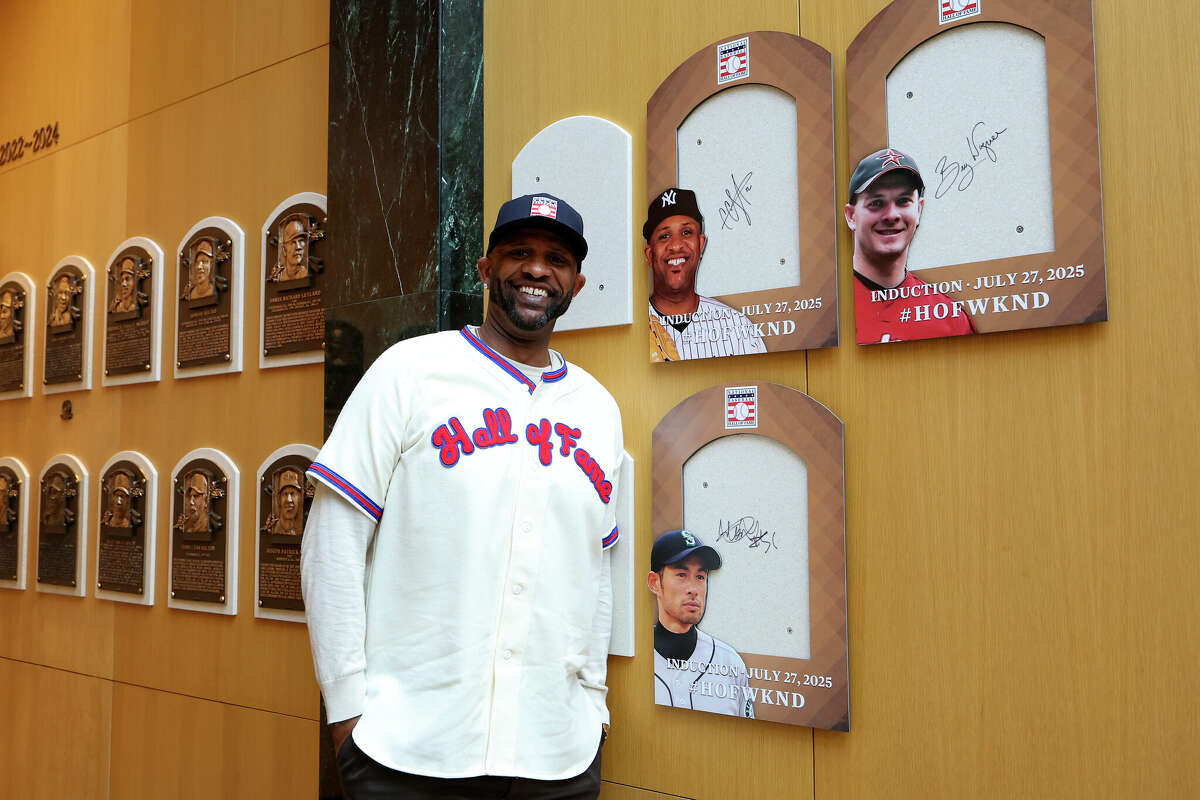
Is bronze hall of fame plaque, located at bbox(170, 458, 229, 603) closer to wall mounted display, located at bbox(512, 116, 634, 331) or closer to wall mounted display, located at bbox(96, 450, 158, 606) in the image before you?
wall mounted display, located at bbox(96, 450, 158, 606)

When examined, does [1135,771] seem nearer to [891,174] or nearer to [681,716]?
[681,716]

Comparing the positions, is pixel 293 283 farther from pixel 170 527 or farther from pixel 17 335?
pixel 17 335

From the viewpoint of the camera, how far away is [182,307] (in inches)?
131

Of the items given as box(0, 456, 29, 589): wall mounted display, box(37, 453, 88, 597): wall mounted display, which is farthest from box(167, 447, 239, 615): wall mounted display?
box(0, 456, 29, 589): wall mounted display

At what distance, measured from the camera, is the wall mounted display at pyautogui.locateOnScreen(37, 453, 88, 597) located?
3.59 meters

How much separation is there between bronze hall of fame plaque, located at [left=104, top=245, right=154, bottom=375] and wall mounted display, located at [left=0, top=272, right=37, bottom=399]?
1.91 ft

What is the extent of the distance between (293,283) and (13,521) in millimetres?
1915

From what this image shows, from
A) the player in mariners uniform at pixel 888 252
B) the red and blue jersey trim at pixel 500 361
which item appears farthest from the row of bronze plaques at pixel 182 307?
the player in mariners uniform at pixel 888 252

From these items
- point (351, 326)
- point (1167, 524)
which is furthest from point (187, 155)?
point (1167, 524)

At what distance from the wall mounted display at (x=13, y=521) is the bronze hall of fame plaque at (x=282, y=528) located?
1514 millimetres

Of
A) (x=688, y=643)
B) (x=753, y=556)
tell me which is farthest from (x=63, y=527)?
(x=753, y=556)

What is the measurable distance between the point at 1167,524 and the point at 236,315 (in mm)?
2712

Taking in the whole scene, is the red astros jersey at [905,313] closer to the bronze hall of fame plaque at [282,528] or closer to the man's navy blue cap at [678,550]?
the man's navy blue cap at [678,550]

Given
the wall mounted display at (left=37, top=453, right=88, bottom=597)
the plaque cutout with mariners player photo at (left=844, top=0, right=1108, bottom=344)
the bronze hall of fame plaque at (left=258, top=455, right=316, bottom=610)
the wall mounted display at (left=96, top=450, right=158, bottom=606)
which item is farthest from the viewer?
the wall mounted display at (left=37, top=453, right=88, bottom=597)
